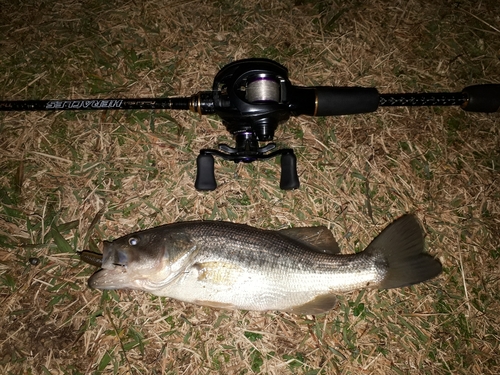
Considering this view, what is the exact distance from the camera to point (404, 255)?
9.22 ft

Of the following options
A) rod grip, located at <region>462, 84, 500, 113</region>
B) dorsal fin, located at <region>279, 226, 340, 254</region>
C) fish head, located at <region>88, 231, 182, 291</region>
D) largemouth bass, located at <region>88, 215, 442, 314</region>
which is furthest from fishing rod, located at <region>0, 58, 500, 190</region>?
fish head, located at <region>88, 231, 182, 291</region>

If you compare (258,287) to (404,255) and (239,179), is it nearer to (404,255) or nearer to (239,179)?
(239,179)

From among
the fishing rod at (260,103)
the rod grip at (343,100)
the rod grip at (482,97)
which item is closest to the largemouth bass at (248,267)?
the fishing rod at (260,103)

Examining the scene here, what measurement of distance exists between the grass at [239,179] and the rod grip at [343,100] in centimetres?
47

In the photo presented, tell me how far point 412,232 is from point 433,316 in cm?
90

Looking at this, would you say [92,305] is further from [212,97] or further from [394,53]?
[394,53]

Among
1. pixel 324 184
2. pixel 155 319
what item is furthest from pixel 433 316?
pixel 155 319

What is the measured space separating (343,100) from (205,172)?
127 cm

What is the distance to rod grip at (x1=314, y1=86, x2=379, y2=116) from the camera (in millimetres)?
2846

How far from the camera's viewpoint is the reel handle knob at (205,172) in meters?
2.92

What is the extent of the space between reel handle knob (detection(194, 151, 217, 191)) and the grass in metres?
0.29

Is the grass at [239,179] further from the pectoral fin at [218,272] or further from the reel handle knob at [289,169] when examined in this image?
the pectoral fin at [218,272]

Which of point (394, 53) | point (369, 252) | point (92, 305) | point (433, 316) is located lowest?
point (433, 316)

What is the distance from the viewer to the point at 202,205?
10.6ft
